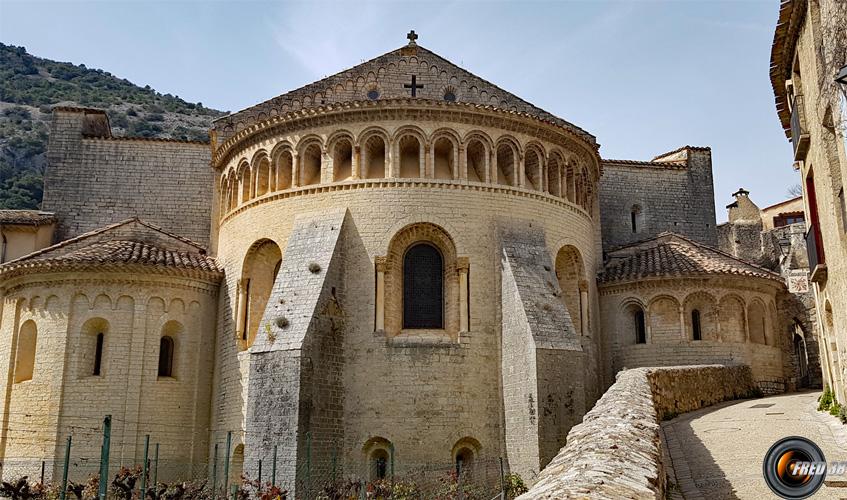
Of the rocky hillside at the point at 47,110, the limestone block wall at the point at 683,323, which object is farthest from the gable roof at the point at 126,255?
the rocky hillside at the point at 47,110

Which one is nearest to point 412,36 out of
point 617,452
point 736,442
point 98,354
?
point 98,354

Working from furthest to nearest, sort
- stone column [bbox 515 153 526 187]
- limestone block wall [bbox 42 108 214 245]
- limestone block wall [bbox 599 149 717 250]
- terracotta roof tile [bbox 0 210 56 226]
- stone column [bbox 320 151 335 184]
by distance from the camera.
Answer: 1. limestone block wall [bbox 599 149 717 250]
2. limestone block wall [bbox 42 108 214 245]
3. terracotta roof tile [bbox 0 210 56 226]
4. stone column [bbox 515 153 526 187]
5. stone column [bbox 320 151 335 184]

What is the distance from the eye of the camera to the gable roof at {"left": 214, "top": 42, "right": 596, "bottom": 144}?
24.7 meters

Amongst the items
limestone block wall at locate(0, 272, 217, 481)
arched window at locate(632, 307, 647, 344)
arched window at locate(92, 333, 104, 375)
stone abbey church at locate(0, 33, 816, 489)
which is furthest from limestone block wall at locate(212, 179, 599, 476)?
arched window at locate(632, 307, 647, 344)

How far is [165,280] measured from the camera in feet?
72.1

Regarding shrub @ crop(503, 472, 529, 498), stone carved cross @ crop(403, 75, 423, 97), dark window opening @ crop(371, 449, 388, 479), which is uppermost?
stone carved cross @ crop(403, 75, 423, 97)

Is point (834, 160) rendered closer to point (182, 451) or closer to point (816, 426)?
point (816, 426)

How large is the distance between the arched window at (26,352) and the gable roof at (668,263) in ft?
53.1

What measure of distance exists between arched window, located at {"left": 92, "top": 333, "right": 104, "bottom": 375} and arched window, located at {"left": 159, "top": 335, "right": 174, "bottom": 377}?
152 cm

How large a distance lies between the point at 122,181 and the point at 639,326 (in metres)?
17.3

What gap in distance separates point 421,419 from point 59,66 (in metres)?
79.2

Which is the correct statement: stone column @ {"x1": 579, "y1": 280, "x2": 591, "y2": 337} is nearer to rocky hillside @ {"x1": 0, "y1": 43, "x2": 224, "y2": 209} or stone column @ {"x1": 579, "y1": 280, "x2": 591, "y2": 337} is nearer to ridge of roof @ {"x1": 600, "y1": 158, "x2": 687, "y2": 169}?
ridge of roof @ {"x1": 600, "y1": 158, "x2": 687, "y2": 169}

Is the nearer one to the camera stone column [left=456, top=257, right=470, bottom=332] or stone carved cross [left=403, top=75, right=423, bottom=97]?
stone column [left=456, top=257, right=470, bottom=332]

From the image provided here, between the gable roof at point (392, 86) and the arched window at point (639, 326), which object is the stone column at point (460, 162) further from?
the arched window at point (639, 326)
